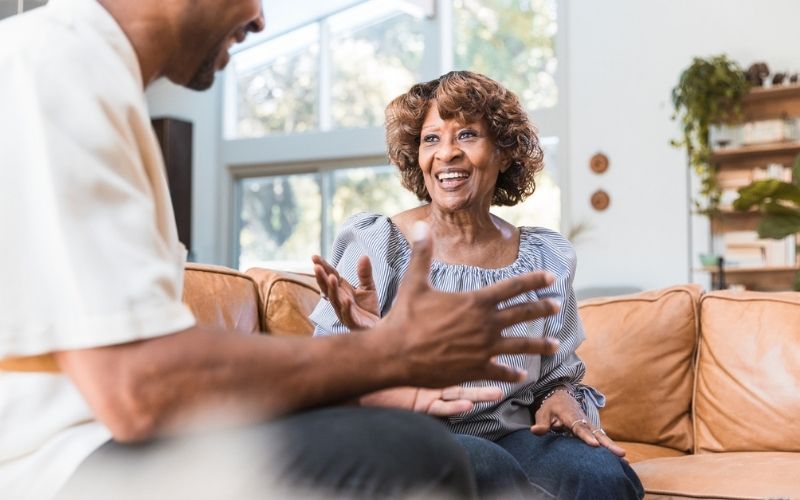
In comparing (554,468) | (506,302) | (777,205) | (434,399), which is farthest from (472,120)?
(777,205)

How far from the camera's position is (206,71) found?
91cm

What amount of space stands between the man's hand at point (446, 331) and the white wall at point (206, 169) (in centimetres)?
814

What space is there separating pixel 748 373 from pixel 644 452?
0.35 meters

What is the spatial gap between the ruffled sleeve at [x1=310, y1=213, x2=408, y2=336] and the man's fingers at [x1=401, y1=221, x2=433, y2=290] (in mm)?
974

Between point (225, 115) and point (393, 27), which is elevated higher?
point (393, 27)

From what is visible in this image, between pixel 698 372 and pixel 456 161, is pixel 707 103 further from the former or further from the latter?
pixel 456 161

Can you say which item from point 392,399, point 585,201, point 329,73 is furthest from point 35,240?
point 329,73

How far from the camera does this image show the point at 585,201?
718 centimetres

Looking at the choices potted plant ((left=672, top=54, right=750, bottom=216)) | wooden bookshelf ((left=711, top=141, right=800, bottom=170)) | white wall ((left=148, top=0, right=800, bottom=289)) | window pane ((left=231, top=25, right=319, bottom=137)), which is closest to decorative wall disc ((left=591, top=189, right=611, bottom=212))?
white wall ((left=148, top=0, right=800, bottom=289))

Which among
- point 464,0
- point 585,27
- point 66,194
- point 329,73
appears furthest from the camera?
point 329,73

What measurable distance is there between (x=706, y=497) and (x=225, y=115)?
7.58m

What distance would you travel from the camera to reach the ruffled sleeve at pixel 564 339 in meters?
1.90

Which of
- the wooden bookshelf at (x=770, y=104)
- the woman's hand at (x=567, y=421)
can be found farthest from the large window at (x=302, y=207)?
the woman's hand at (x=567, y=421)

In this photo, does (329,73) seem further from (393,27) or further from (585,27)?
(585,27)
